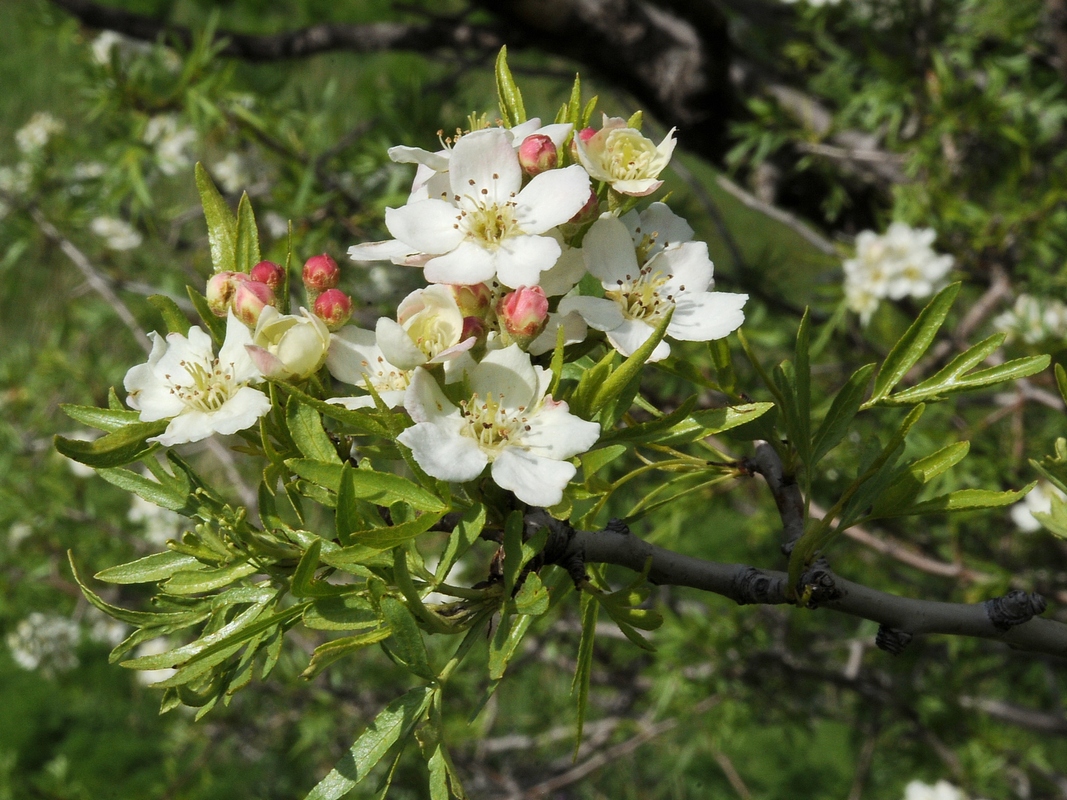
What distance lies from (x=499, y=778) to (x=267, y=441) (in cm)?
185

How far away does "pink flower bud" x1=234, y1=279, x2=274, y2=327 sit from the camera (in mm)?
729

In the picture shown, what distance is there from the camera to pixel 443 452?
0.64 metres

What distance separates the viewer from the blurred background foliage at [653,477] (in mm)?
1868

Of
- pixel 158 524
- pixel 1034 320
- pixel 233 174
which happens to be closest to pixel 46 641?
pixel 158 524

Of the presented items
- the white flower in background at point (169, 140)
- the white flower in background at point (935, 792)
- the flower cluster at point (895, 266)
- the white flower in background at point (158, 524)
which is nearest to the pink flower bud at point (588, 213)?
the flower cluster at point (895, 266)

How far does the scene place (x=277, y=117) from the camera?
1.96m

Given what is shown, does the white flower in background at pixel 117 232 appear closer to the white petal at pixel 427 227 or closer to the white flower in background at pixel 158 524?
the white flower in background at pixel 158 524

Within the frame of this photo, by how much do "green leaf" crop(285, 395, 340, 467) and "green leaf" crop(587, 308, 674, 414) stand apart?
185 millimetres

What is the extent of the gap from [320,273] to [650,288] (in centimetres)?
27

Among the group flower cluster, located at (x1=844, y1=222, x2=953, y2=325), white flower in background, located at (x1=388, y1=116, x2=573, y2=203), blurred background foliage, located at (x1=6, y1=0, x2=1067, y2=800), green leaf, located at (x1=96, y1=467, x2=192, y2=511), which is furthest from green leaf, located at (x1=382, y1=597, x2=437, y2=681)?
flower cluster, located at (x1=844, y1=222, x2=953, y2=325)

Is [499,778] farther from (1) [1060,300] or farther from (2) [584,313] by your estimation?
(2) [584,313]

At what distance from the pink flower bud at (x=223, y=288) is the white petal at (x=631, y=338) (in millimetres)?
293

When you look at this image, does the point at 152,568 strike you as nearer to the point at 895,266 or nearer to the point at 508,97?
the point at 508,97

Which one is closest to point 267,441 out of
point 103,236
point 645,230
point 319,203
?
point 645,230
